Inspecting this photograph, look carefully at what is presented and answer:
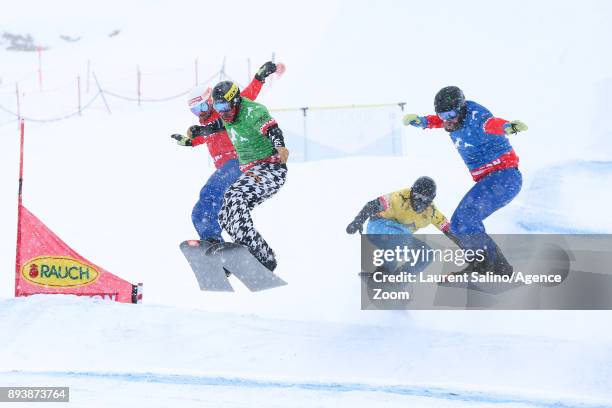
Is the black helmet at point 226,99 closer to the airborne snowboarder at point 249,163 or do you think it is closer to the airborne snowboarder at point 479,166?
the airborne snowboarder at point 249,163

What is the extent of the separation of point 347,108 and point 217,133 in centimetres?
664

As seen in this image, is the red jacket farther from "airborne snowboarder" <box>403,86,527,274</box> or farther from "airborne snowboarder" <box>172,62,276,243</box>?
"airborne snowboarder" <box>403,86,527,274</box>

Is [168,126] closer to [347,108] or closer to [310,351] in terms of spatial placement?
[347,108]

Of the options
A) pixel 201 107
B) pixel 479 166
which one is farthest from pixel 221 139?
pixel 479 166

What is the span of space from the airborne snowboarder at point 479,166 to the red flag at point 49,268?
10.7ft

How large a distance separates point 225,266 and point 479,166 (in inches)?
84.3

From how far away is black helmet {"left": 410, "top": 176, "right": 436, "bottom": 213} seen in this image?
574cm

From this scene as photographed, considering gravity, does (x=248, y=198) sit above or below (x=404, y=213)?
above

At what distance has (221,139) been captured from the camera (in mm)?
5902

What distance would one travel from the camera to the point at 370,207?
229 inches

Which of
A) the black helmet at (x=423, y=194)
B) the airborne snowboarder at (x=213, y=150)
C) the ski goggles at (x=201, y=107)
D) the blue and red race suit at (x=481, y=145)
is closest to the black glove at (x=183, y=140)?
the airborne snowboarder at (x=213, y=150)

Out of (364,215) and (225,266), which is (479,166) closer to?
(364,215)

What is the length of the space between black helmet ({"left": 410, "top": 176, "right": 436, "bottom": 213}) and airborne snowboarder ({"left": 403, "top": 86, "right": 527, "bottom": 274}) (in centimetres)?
37

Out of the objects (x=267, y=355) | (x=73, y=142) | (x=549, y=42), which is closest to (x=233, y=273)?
(x=267, y=355)
